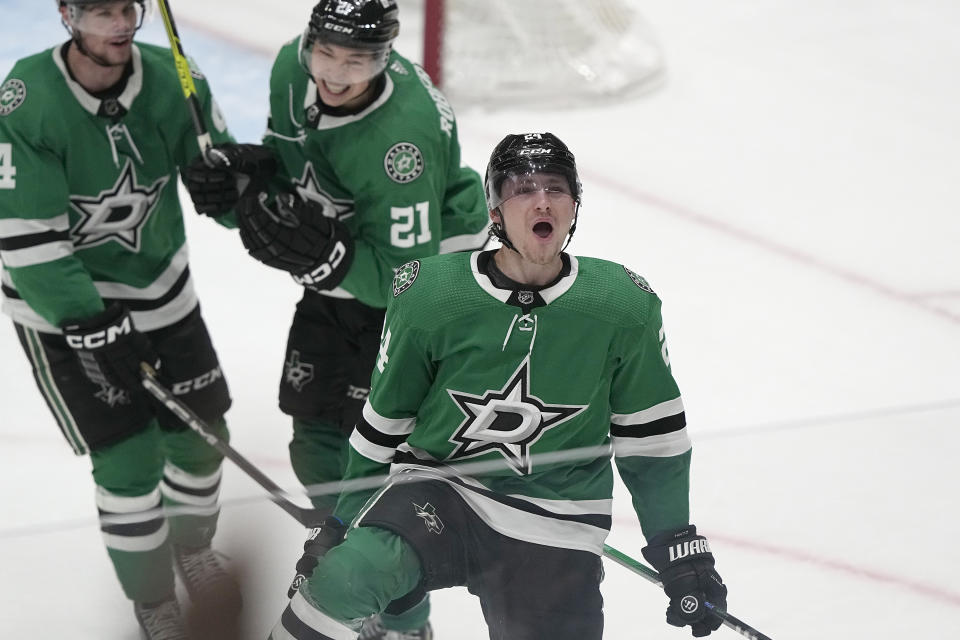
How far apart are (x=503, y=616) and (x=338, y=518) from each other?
26cm

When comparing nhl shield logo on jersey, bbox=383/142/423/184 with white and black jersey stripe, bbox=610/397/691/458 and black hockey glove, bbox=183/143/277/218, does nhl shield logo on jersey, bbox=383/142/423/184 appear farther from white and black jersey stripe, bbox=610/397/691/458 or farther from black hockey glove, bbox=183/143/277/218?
white and black jersey stripe, bbox=610/397/691/458

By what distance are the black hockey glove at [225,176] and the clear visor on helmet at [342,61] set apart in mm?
194

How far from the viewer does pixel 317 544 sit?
1306 millimetres

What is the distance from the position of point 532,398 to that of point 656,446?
17 cm

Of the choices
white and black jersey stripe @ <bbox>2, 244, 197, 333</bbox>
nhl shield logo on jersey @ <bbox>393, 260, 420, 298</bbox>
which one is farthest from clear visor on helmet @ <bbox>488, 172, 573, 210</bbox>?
white and black jersey stripe @ <bbox>2, 244, 197, 333</bbox>

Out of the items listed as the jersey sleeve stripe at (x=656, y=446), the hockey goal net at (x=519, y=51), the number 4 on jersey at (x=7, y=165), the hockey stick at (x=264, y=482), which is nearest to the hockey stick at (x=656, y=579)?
the hockey stick at (x=264, y=482)

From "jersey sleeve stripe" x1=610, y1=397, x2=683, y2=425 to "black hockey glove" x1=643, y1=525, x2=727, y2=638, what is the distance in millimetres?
143

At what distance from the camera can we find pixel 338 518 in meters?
1.35

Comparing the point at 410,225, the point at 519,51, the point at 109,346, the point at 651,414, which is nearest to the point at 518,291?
the point at 651,414

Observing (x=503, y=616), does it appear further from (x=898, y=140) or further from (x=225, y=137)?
(x=898, y=140)

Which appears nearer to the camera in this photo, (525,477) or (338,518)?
(338,518)

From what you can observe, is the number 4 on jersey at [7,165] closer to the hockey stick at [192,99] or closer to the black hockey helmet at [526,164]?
the hockey stick at [192,99]

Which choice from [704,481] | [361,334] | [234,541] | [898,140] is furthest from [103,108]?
[898,140]

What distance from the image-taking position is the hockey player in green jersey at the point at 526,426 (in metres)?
1.49
